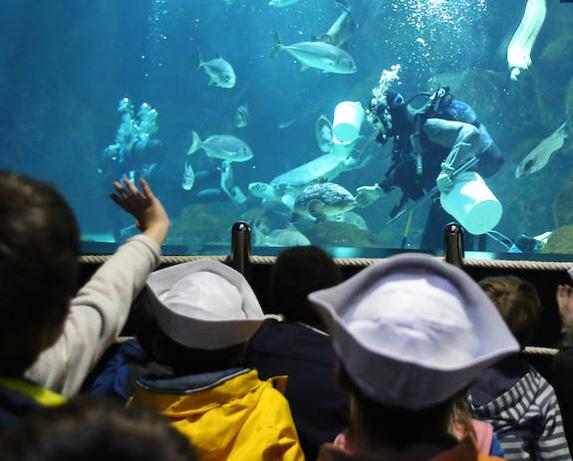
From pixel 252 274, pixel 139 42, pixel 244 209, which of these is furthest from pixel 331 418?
pixel 139 42

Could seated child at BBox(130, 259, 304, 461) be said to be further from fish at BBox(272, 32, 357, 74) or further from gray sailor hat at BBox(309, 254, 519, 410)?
fish at BBox(272, 32, 357, 74)

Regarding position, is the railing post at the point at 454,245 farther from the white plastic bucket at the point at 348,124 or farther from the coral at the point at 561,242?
the white plastic bucket at the point at 348,124

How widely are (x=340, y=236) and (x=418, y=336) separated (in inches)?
445

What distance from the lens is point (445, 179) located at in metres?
11.2

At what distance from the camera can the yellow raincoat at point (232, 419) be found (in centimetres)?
130

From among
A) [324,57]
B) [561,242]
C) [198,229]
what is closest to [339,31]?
[324,57]

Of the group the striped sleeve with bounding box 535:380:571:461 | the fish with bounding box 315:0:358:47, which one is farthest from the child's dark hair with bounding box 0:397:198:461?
the fish with bounding box 315:0:358:47

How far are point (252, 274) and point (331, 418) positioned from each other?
100 cm

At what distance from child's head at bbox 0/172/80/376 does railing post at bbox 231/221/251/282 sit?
1.47m

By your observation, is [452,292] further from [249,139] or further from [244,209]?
[249,139]

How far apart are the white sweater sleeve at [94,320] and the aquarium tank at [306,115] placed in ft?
29.1

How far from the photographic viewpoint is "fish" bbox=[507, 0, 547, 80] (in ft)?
55.3

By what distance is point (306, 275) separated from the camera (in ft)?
5.91

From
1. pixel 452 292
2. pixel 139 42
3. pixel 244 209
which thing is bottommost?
pixel 244 209
